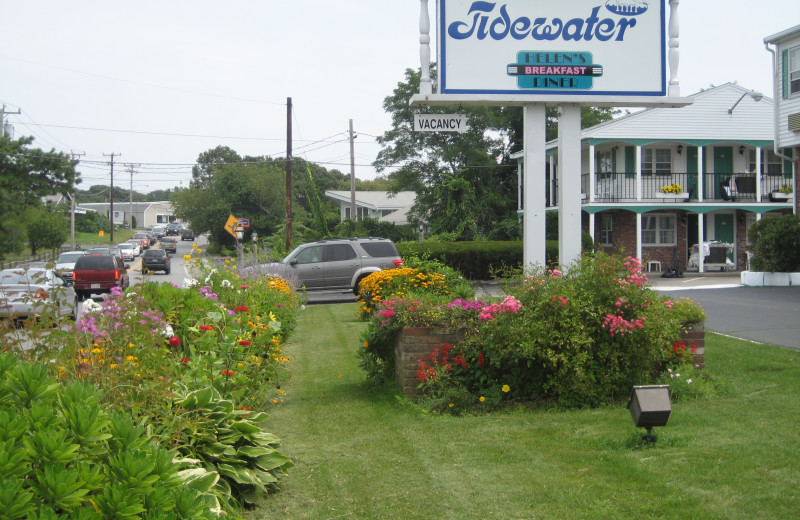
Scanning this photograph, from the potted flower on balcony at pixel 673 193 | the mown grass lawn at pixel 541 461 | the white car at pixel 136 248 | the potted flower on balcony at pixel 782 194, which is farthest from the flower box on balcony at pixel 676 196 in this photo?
the white car at pixel 136 248

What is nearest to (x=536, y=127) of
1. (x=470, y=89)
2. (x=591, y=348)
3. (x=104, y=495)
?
(x=470, y=89)

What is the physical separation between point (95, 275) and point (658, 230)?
23022mm

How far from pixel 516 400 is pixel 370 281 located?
5.66 metres

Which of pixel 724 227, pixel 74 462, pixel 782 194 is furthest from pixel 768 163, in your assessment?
pixel 74 462

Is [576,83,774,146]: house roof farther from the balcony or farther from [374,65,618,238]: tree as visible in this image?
[374,65,618,238]: tree

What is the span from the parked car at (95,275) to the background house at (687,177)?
16.9 metres

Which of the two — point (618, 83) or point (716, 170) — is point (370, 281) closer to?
point (618, 83)

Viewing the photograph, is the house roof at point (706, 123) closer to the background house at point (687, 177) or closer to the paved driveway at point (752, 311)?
the background house at point (687, 177)

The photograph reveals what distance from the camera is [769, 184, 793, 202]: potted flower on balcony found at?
3109 cm

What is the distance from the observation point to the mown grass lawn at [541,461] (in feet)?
15.0

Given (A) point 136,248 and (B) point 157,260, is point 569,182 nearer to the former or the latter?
(B) point 157,260

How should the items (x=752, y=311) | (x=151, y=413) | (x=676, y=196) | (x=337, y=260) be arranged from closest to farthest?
1. (x=151, y=413)
2. (x=752, y=311)
3. (x=337, y=260)
4. (x=676, y=196)

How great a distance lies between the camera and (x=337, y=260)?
2252 cm

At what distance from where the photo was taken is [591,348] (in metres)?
7.10
